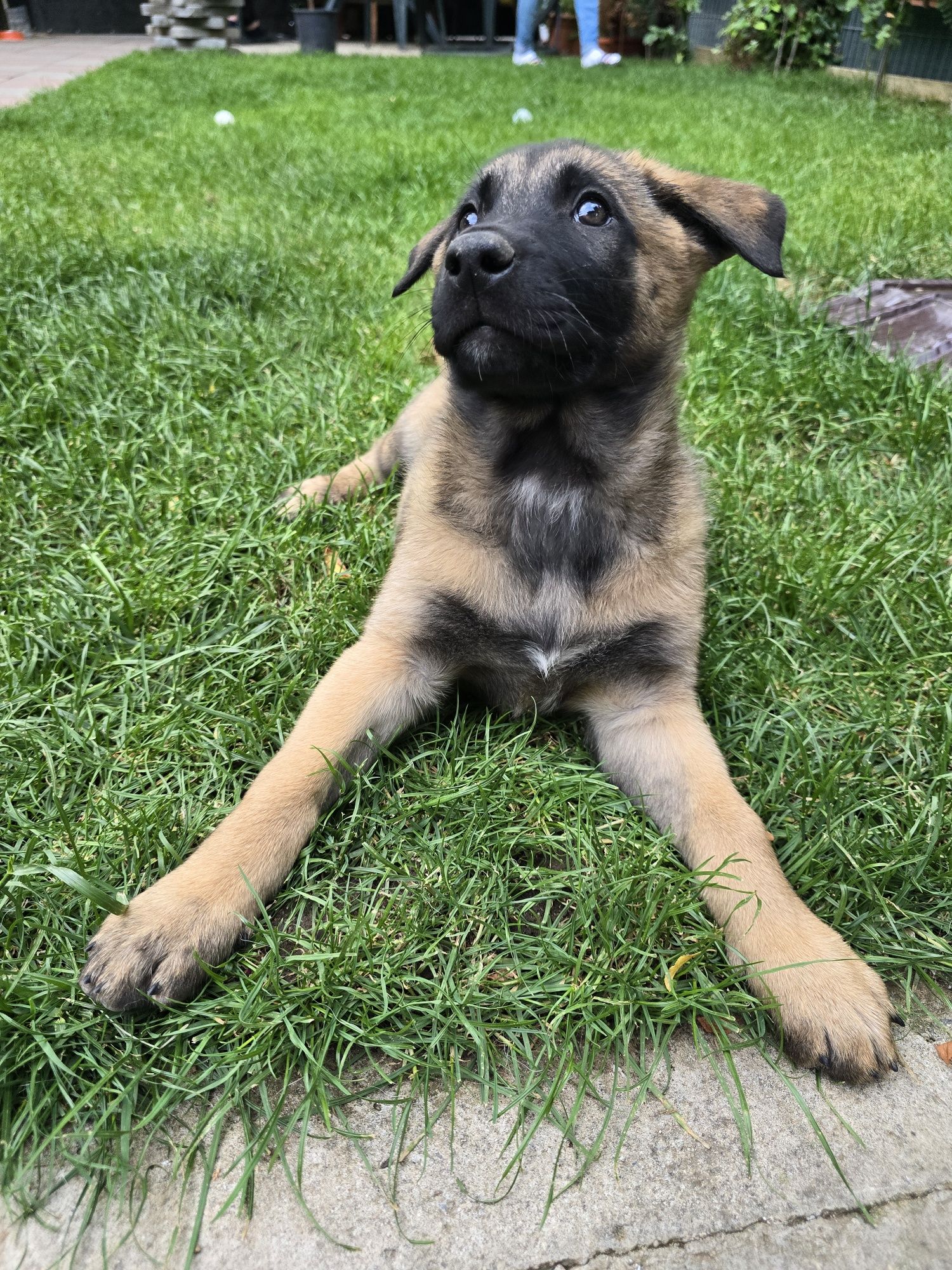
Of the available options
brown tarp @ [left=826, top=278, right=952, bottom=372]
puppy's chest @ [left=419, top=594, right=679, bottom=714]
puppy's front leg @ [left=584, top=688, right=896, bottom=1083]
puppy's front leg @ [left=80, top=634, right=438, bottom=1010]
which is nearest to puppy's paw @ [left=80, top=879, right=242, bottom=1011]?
puppy's front leg @ [left=80, top=634, right=438, bottom=1010]

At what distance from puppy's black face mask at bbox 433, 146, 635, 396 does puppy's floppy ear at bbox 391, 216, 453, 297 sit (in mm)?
311

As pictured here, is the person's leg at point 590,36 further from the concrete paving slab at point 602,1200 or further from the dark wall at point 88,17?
the concrete paving slab at point 602,1200

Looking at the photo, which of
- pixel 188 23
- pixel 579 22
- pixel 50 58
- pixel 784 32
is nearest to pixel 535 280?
pixel 50 58

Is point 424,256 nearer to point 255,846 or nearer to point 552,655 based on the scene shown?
point 552,655

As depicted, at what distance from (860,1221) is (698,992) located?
0.44 m

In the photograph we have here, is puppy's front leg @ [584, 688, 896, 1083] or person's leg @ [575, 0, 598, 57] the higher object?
person's leg @ [575, 0, 598, 57]

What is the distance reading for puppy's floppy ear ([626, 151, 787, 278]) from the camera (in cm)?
229

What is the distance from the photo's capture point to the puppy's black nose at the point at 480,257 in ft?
6.40

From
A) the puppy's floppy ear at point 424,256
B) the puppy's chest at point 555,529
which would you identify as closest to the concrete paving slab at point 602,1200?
the puppy's chest at point 555,529

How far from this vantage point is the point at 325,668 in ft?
8.46

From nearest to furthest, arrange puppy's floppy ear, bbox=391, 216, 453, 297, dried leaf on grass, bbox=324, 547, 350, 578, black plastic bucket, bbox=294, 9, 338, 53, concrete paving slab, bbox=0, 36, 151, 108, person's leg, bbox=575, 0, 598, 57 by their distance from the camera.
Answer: puppy's floppy ear, bbox=391, 216, 453, 297
dried leaf on grass, bbox=324, 547, 350, 578
concrete paving slab, bbox=0, 36, 151, 108
person's leg, bbox=575, 0, 598, 57
black plastic bucket, bbox=294, 9, 338, 53

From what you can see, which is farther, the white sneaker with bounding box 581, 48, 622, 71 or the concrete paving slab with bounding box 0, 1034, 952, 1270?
the white sneaker with bounding box 581, 48, 622, 71

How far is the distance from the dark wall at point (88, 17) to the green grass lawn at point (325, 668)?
18.1 meters

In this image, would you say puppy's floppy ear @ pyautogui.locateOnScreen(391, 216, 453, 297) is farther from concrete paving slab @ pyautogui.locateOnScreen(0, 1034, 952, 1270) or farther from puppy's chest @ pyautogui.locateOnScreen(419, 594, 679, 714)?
concrete paving slab @ pyautogui.locateOnScreen(0, 1034, 952, 1270)
